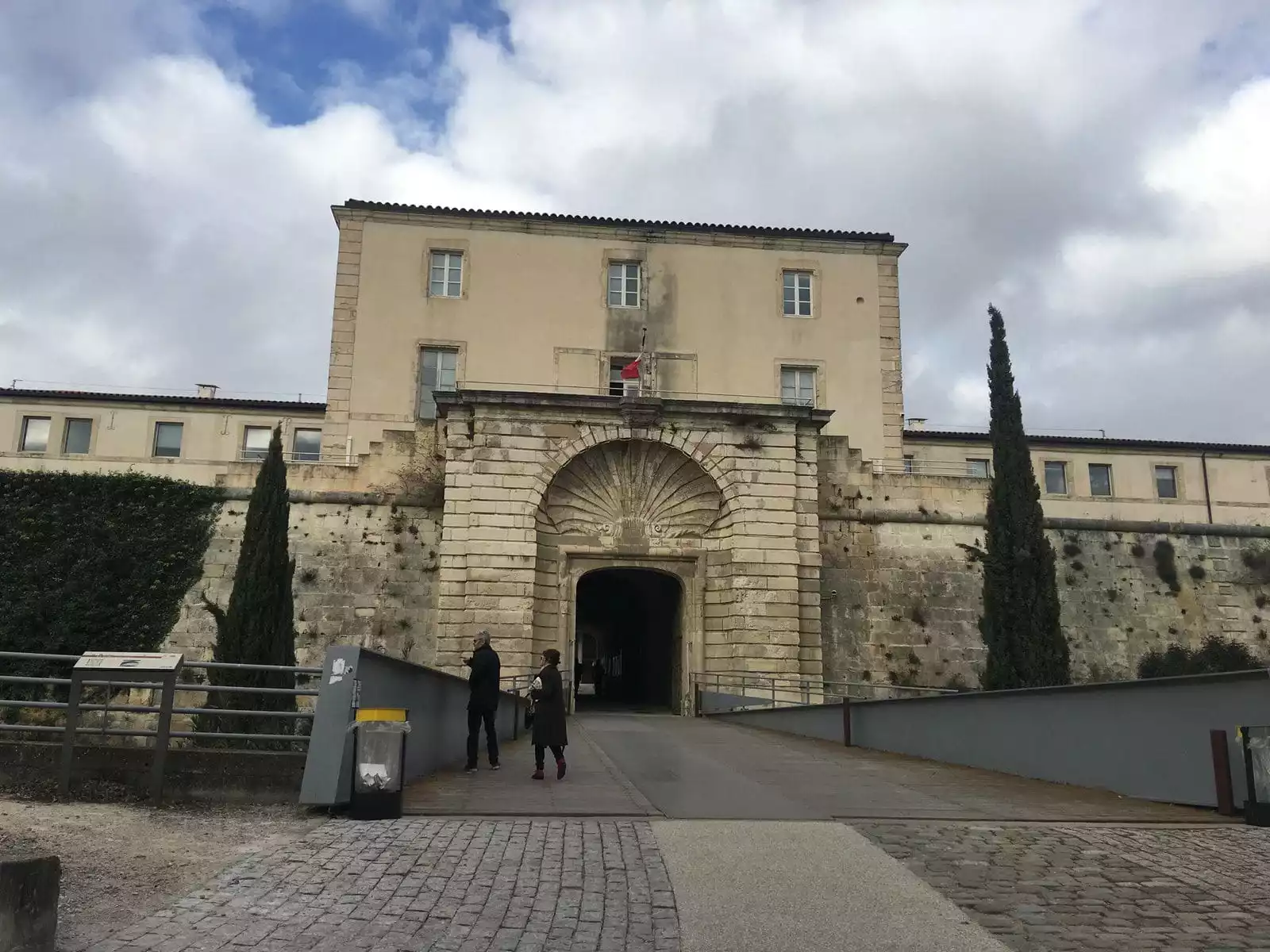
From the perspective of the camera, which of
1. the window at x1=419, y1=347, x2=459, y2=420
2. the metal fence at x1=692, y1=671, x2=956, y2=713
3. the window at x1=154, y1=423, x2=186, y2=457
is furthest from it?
the window at x1=154, y1=423, x2=186, y2=457

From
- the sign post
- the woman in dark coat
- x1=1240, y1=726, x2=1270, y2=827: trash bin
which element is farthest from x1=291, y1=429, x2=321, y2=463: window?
x1=1240, y1=726, x2=1270, y2=827: trash bin

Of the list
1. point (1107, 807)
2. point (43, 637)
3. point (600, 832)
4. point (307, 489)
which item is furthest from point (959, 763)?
point (43, 637)

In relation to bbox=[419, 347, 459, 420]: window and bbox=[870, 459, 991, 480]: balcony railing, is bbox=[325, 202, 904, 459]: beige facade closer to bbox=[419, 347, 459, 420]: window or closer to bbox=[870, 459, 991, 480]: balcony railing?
bbox=[419, 347, 459, 420]: window

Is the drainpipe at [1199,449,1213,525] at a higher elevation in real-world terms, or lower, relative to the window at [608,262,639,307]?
lower

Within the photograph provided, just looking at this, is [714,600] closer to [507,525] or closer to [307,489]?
[507,525]

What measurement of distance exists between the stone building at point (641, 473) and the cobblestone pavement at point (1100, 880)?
15.5 metres

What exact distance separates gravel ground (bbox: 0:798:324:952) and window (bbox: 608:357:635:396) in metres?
21.6

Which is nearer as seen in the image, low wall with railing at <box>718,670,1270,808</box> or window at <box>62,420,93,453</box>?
low wall with railing at <box>718,670,1270,808</box>

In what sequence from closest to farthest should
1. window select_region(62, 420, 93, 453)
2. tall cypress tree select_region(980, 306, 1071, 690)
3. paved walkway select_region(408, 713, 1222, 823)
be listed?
paved walkway select_region(408, 713, 1222, 823)
tall cypress tree select_region(980, 306, 1071, 690)
window select_region(62, 420, 93, 453)

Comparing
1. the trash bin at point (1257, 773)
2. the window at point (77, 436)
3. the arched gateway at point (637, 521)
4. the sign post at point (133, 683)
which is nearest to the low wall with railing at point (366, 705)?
the sign post at point (133, 683)

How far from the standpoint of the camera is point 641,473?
24.7 meters

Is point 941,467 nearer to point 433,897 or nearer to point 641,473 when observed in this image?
point 641,473

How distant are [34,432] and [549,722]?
3008 centimetres

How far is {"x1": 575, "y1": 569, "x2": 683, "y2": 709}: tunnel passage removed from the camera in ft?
85.9
